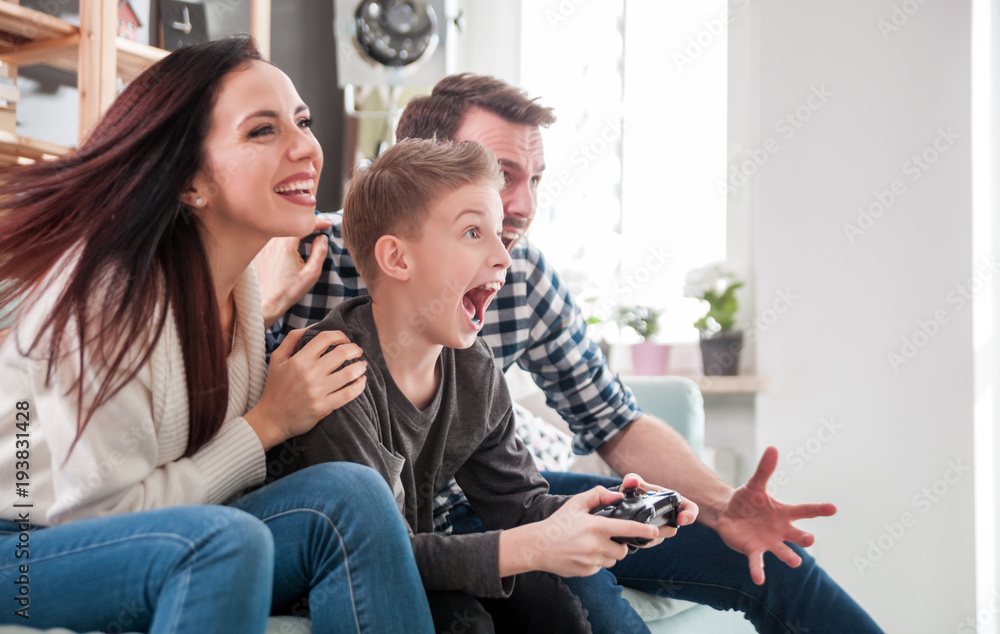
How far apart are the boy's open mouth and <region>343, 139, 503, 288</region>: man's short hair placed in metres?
0.11

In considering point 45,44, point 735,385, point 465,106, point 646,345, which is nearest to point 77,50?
point 45,44

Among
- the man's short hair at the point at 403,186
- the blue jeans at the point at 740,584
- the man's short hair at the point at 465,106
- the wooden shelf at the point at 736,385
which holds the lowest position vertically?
the blue jeans at the point at 740,584

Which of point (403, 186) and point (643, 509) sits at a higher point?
point (403, 186)

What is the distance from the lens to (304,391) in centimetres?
91

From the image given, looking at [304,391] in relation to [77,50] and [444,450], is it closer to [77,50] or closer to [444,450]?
[444,450]

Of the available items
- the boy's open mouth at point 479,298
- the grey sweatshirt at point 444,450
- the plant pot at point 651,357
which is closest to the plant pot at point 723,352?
the plant pot at point 651,357

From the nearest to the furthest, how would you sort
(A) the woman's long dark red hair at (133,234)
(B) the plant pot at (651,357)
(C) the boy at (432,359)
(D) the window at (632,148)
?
(A) the woman's long dark red hair at (133,234) → (C) the boy at (432,359) → (B) the plant pot at (651,357) → (D) the window at (632,148)

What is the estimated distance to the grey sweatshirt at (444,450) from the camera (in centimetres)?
91

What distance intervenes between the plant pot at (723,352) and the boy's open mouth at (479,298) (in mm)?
1641

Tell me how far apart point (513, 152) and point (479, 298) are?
0.45 m

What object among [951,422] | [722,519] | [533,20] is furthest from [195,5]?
[951,422]

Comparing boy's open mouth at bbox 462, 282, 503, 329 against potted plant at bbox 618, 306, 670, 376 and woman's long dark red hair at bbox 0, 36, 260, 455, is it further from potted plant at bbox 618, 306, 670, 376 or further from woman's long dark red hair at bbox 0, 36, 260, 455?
potted plant at bbox 618, 306, 670, 376

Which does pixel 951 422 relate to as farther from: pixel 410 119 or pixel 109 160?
pixel 109 160

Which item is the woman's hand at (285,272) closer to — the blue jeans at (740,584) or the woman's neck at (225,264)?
the woman's neck at (225,264)
